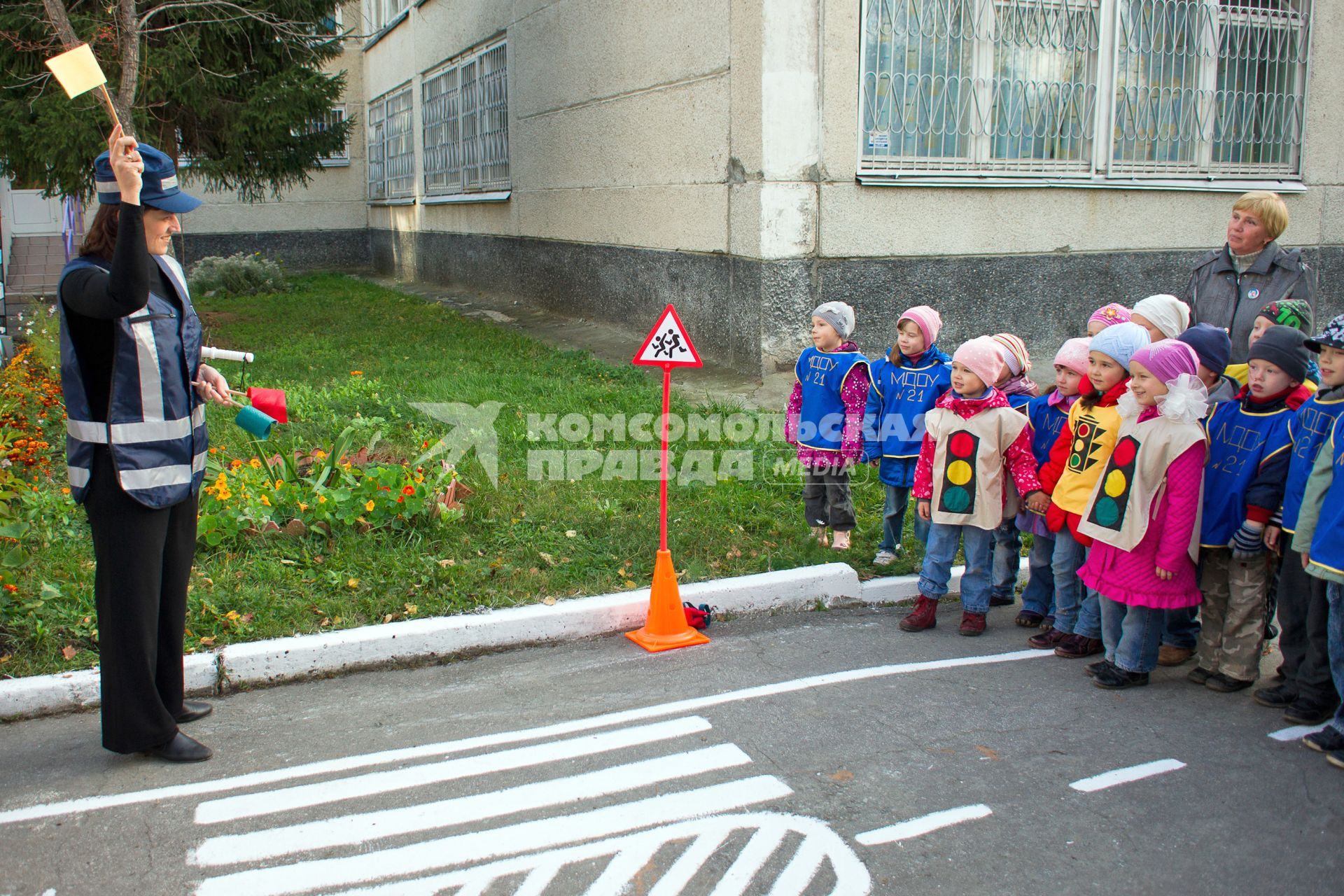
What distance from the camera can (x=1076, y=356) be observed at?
5062mm

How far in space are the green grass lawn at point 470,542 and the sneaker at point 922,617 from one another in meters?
0.63

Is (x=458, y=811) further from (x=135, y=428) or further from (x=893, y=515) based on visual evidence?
(x=893, y=515)

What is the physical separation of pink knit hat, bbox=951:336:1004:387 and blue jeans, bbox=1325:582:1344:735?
163 cm

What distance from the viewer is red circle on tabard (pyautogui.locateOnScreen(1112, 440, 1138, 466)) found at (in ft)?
15.1

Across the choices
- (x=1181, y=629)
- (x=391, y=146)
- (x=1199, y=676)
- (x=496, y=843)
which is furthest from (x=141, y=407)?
(x=391, y=146)

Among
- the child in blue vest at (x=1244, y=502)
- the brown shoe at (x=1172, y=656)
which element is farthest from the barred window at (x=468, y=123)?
the child in blue vest at (x=1244, y=502)

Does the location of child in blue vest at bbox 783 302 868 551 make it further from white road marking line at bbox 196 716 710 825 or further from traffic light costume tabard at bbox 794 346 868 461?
white road marking line at bbox 196 716 710 825

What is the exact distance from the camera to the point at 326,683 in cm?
474

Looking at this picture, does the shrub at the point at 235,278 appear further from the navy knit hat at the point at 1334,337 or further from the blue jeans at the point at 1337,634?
the blue jeans at the point at 1337,634

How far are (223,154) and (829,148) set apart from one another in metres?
8.99

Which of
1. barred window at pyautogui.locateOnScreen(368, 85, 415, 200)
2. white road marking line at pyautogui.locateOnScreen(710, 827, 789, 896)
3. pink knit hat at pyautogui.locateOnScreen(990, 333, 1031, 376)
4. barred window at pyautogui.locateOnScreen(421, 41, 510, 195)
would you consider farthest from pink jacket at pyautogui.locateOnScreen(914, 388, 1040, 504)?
barred window at pyautogui.locateOnScreen(368, 85, 415, 200)

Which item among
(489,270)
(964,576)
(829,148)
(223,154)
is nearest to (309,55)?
(223,154)

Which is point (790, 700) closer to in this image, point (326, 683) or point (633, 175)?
point (326, 683)

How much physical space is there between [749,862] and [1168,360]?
266 cm
